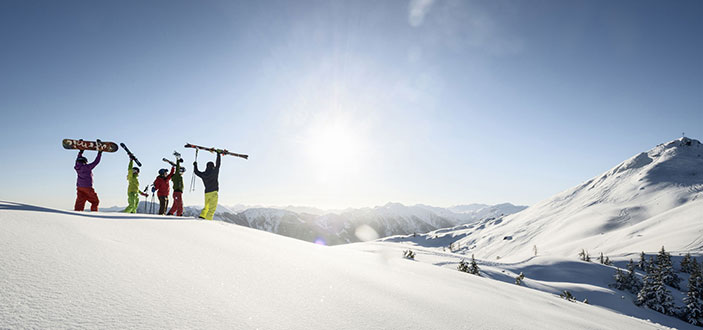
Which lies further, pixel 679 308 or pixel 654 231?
pixel 654 231

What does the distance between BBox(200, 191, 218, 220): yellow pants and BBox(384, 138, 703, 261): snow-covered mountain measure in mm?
45787

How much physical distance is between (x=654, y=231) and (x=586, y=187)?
68863 millimetres

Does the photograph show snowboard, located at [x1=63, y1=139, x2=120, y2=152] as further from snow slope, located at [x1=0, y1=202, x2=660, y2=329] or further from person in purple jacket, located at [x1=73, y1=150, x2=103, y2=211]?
snow slope, located at [x1=0, y1=202, x2=660, y2=329]

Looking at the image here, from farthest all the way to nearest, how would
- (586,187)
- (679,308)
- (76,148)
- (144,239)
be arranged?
(586,187) → (679,308) → (76,148) → (144,239)

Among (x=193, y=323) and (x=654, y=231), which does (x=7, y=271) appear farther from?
(x=654, y=231)

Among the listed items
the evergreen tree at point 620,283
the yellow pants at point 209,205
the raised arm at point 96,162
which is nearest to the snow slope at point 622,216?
the evergreen tree at point 620,283

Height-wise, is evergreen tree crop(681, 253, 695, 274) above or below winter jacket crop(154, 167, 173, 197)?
below

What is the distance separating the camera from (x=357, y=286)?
2928 mm

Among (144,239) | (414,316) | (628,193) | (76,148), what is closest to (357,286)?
(414,316)

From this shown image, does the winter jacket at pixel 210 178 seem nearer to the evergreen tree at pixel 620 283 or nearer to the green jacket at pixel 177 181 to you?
the green jacket at pixel 177 181

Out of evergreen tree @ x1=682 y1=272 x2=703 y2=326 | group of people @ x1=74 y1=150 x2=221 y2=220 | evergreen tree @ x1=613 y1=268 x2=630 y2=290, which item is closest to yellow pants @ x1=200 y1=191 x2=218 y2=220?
group of people @ x1=74 y1=150 x2=221 y2=220

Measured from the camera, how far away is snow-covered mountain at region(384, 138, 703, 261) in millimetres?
48216

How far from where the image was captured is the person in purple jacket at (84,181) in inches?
319

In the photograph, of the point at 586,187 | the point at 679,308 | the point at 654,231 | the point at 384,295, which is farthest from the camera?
the point at 586,187
